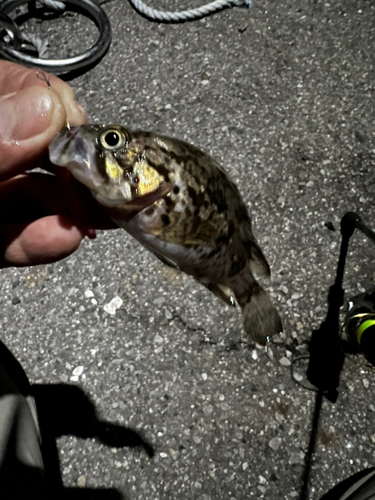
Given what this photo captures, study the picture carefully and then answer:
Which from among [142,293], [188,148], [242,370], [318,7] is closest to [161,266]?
[142,293]

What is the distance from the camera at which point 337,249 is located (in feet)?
6.64

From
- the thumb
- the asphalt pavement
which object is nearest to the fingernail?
the thumb

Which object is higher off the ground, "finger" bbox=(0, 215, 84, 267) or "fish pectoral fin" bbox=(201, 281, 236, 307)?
"finger" bbox=(0, 215, 84, 267)

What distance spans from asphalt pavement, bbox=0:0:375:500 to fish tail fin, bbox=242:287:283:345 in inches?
16.4

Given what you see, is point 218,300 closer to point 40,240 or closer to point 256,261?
point 256,261

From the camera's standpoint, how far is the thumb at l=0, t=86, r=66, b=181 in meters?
0.92

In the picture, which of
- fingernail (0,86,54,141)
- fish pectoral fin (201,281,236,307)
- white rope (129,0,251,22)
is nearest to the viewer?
fingernail (0,86,54,141)

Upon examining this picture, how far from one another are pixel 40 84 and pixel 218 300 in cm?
116

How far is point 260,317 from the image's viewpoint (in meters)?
1.45

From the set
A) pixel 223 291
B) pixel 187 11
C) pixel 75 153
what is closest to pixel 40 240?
pixel 75 153

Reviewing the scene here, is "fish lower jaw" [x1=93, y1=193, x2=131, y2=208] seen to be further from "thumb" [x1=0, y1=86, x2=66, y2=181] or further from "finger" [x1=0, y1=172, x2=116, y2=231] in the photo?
Result: "finger" [x1=0, y1=172, x2=116, y2=231]

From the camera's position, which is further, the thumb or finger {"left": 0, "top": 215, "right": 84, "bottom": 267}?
finger {"left": 0, "top": 215, "right": 84, "bottom": 267}

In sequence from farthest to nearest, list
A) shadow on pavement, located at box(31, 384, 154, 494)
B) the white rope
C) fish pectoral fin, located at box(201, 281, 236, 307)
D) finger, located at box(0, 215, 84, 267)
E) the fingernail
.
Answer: the white rope, shadow on pavement, located at box(31, 384, 154, 494), fish pectoral fin, located at box(201, 281, 236, 307), finger, located at box(0, 215, 84, 267), the fingernail

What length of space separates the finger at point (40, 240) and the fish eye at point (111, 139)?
0.30 metres
